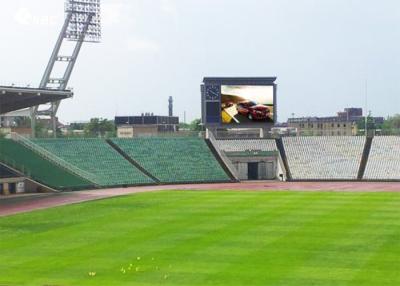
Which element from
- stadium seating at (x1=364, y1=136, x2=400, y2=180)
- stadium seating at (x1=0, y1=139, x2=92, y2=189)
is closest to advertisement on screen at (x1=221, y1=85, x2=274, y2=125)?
stadium seating at (x1=364, y1=136, x2=400, y2=180)

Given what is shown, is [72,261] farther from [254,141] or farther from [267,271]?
[254,141]

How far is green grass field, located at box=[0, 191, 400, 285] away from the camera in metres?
23.6

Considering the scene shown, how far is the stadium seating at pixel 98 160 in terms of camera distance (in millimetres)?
69562

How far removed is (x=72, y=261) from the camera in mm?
26656

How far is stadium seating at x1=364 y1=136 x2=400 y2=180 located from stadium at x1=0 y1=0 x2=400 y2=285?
0.75 ft

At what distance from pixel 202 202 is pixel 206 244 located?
18986 millimetres

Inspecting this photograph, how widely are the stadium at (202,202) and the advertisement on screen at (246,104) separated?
0.43 ft

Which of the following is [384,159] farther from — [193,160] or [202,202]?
[202,202]

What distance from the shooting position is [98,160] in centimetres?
7350

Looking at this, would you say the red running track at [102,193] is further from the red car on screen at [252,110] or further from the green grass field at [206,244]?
the red car on screen at [252,110]

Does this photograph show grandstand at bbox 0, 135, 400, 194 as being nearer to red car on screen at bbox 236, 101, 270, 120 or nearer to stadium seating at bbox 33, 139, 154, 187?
stadium seating at bbox 33, 139, 154, 187

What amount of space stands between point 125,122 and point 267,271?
155 m

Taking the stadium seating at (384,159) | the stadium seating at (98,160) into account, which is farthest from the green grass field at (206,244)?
the stadium seating at (384,159)

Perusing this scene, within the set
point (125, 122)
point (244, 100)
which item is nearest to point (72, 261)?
point (244, 100)
